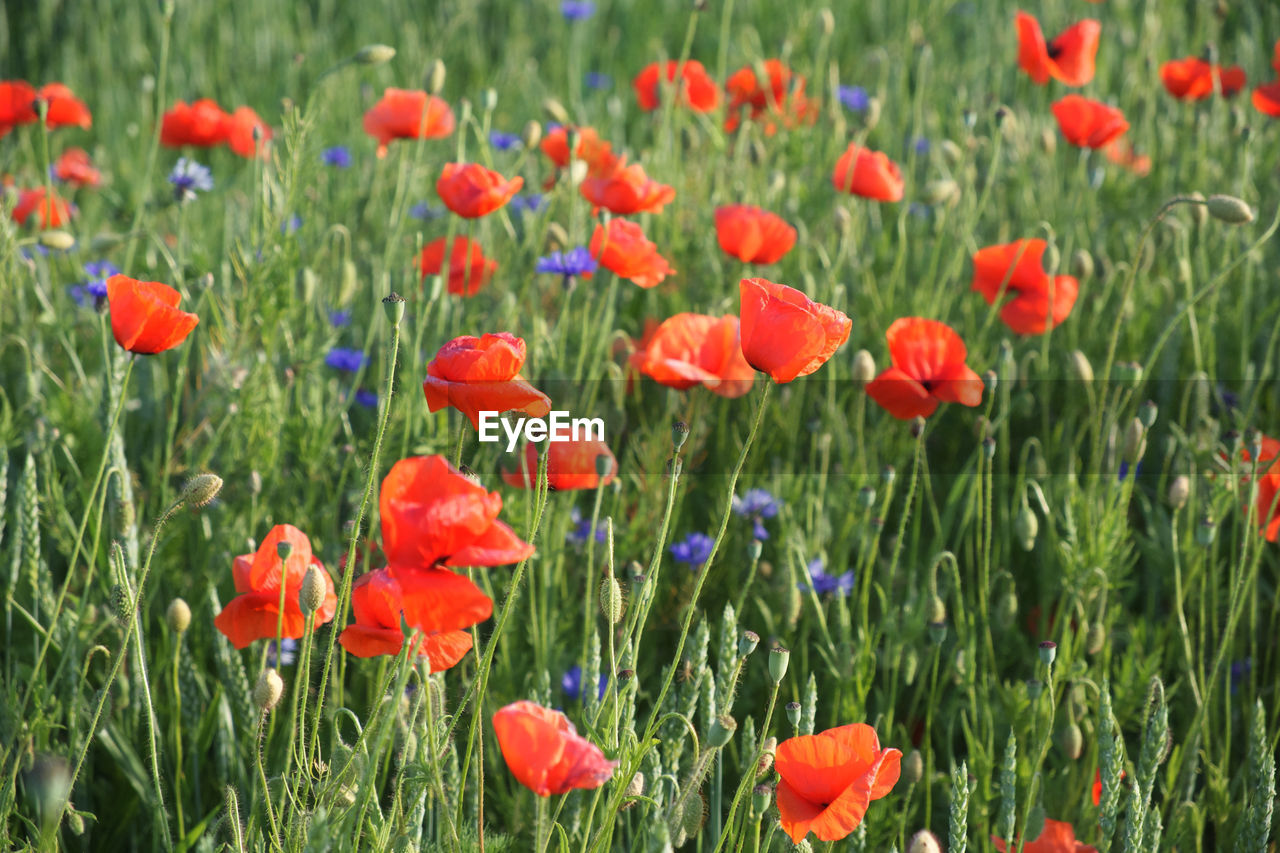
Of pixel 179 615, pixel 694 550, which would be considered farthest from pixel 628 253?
pixel 179 615

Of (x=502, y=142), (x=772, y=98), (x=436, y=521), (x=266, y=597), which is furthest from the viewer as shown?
(x=502, y=142)

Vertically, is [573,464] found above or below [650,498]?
above

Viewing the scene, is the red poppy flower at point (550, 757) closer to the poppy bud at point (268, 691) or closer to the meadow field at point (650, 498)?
the meadow field at point (650, 498)

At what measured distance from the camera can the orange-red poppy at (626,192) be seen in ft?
6.08

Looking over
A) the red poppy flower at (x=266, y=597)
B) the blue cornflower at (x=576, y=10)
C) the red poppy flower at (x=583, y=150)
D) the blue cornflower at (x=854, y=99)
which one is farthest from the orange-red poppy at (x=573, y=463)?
the blue cornflower at (x=576, y=10)

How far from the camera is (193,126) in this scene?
2664 millimetres

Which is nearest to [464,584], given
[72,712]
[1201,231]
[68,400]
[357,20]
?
[72,712]

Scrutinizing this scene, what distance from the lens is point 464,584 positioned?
0.90 m

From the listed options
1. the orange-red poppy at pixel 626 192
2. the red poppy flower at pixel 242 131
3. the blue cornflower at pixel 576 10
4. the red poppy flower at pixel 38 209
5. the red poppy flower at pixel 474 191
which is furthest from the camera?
the blue cornflower at pixel 576 10

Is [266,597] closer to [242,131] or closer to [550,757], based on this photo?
[550,757]

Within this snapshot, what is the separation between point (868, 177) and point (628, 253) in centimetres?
62

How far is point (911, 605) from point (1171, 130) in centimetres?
209

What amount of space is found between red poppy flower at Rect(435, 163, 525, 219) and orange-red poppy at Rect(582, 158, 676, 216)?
0.18 metres

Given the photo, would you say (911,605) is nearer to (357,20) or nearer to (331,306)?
(331,306)
